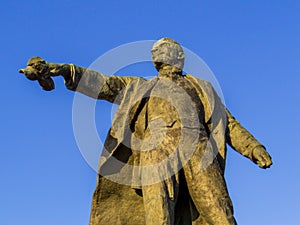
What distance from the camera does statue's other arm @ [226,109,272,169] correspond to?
962 centimetres

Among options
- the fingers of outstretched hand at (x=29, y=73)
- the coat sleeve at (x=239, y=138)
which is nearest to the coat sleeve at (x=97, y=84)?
the fingers of outstretched hand at (x=29, y=73)

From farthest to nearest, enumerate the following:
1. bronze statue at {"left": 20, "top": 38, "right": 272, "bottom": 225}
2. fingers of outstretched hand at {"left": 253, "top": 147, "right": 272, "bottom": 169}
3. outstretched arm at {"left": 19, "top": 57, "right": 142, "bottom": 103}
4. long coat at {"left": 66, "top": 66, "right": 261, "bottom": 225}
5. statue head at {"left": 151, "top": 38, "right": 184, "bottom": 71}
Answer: statue head at {"left": 151, "top": 38, "right": 184, "bottom": 71}, long coat at {"left": 66, "top": 66, "right": 261, "bottom": 225}, fingers of outstretched hand at {"left": 253, "top": 147, "right": 272, "bottom": 169}, bronze statue at {"left": 20, "top": 38, "right": 272, "bottom": 225}, outstretched arm at {"left": 19, "top": 57, "right": 142, "bottom": 103}

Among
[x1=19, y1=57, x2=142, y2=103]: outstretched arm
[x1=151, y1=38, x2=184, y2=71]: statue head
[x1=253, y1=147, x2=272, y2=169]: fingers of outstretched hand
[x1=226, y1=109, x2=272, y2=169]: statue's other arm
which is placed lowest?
[x1=253, y1=147, x2=272, y2=169]: fingers of outstretched hand

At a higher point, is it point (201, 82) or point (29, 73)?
point (201, 82)

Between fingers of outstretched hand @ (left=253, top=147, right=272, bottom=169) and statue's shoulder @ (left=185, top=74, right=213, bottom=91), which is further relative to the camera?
statue's shoulder @ (left=185, top=74, right=213, bottom=91)

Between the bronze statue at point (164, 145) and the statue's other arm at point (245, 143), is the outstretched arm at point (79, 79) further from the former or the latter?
the statue's other arm at point (245, 143)

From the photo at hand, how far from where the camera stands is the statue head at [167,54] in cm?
1012

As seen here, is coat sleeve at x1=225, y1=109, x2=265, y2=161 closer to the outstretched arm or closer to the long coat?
the long coat

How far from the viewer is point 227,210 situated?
9305 mm

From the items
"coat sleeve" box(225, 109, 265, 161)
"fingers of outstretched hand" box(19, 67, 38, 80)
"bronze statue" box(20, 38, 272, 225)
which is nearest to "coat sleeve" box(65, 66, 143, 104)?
"bronze statue" box(20, 38, 272, 225)

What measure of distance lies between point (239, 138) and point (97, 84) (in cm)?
229

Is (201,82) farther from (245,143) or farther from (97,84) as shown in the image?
(97,84)

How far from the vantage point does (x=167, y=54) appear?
1012 cm

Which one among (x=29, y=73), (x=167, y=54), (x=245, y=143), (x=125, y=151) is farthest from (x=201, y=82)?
(x=29, y=73)
